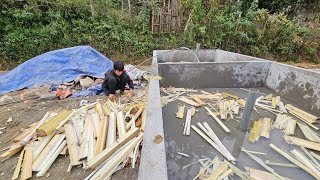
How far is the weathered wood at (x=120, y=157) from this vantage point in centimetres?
279

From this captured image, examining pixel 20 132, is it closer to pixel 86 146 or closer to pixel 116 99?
pixel 86 146

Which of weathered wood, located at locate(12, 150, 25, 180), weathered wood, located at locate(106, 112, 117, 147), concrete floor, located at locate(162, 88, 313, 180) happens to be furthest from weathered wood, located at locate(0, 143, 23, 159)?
concrete floor, located at locate(162, 88, 313, 180)

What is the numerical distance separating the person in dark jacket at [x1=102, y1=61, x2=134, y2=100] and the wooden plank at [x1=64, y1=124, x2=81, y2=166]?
147 cm

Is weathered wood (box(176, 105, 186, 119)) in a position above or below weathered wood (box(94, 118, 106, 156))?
above

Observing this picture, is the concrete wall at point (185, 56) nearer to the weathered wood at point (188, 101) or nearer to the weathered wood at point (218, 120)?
the weathered wood at point (188, 101)

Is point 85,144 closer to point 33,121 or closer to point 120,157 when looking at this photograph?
point 120,157

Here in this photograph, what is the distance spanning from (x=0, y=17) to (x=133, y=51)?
603 cm

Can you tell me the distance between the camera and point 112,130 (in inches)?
138

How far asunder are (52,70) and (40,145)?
151 inches

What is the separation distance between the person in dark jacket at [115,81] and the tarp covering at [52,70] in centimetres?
165

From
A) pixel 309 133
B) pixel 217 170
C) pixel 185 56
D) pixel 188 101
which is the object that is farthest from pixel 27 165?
pixel 185 56

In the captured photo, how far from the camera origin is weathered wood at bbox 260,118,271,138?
328 cm

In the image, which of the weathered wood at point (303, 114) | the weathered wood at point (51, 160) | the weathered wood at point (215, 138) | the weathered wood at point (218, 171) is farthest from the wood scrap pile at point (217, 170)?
the weathered wood at point (51, 160)

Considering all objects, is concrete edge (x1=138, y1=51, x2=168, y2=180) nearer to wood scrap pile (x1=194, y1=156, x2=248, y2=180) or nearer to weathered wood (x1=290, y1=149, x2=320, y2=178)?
wood scrap pile (x1=194, y1=156, x2=248, y2=180)
